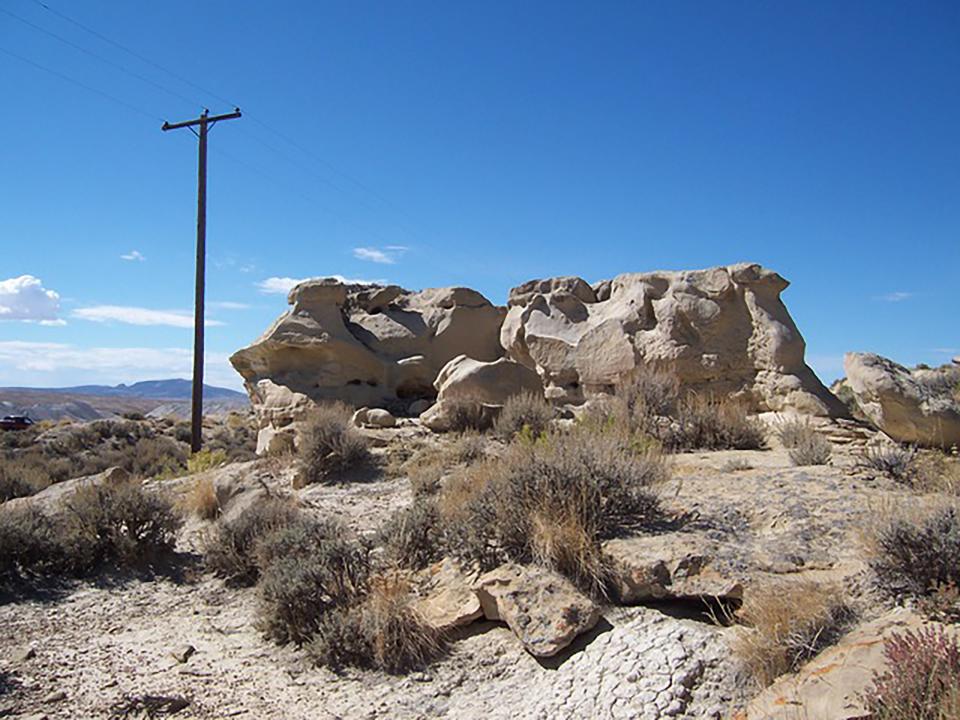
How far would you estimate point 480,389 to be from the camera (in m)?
11.2

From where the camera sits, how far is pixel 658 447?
824cm

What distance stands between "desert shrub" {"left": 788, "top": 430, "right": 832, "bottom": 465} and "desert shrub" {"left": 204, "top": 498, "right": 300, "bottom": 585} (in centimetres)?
515

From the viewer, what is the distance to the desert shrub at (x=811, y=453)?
758 cm

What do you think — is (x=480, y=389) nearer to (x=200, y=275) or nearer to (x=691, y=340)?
(x=691, y=340)

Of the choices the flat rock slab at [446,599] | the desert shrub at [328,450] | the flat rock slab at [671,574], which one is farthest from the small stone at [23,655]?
the flat rock slab at [671,574]

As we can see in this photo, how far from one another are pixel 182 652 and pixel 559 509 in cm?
312

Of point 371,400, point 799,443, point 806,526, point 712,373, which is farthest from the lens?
point 371,400

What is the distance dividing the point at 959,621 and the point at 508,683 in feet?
8.50

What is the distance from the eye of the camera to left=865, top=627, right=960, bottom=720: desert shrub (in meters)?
3.14

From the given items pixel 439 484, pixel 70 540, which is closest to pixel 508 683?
pixel 439 484

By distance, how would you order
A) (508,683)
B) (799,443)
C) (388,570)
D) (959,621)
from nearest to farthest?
(959,621) < (508,683) < (388,570) < (799,443)

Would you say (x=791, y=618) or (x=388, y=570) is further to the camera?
(x=388, y=570)

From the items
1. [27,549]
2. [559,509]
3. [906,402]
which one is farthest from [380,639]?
[906,402]

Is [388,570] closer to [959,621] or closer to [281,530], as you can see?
[281,530]
